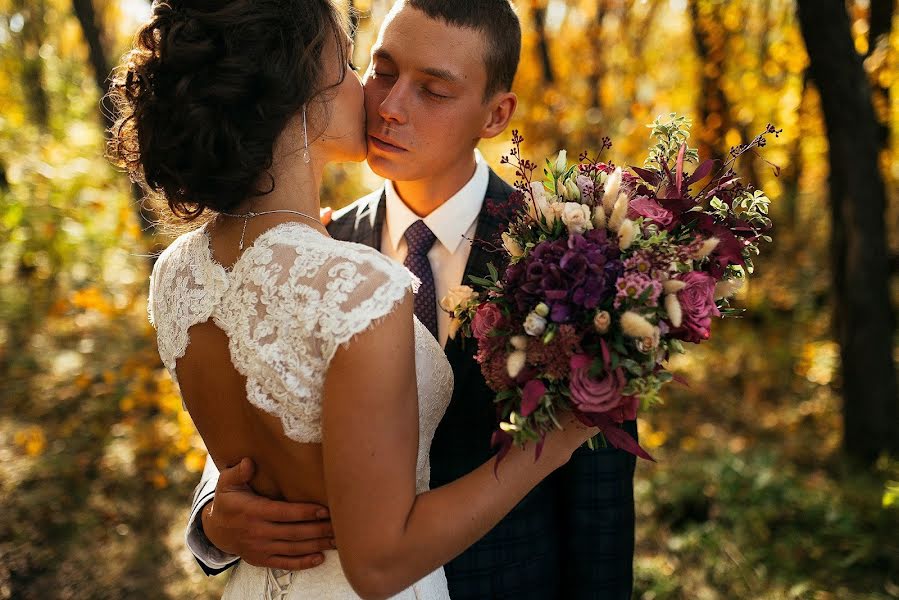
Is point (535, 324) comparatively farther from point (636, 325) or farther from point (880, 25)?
point (880, 25)

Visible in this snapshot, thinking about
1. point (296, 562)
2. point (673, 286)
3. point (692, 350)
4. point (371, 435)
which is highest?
point (673, 286)

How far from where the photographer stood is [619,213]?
1.56 m

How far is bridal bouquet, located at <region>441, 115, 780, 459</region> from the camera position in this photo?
149cm

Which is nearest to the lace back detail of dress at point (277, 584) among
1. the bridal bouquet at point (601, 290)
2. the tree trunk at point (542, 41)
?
the bridal bouquet at point (601, 290)

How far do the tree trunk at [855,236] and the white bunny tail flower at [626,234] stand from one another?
3.05 meters

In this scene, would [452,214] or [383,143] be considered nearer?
[383,143]

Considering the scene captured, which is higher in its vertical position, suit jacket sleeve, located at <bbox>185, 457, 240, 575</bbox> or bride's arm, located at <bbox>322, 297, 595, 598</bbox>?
bride's arm, located at <bbox>322, 297, 595, 598</bbox>

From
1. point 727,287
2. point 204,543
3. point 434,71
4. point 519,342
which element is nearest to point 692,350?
point 434,71

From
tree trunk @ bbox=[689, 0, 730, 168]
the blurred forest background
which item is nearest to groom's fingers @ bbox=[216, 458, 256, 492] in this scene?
the blurred forest background

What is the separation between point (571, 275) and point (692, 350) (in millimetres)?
6582

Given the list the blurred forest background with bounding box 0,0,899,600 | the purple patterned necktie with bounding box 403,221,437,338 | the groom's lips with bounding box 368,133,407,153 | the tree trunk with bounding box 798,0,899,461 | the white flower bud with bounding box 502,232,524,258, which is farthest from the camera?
the blurred forest background with bounding box 0,0,899,600

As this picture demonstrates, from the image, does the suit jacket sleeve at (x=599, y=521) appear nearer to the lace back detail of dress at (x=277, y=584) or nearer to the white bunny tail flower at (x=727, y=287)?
the white bunny tail flower at (x=727, y=287)

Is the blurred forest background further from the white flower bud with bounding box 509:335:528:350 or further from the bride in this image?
the white flower bud with bounding box 509:335:528:350

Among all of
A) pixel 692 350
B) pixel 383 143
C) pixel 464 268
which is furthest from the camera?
pixel 692 350
